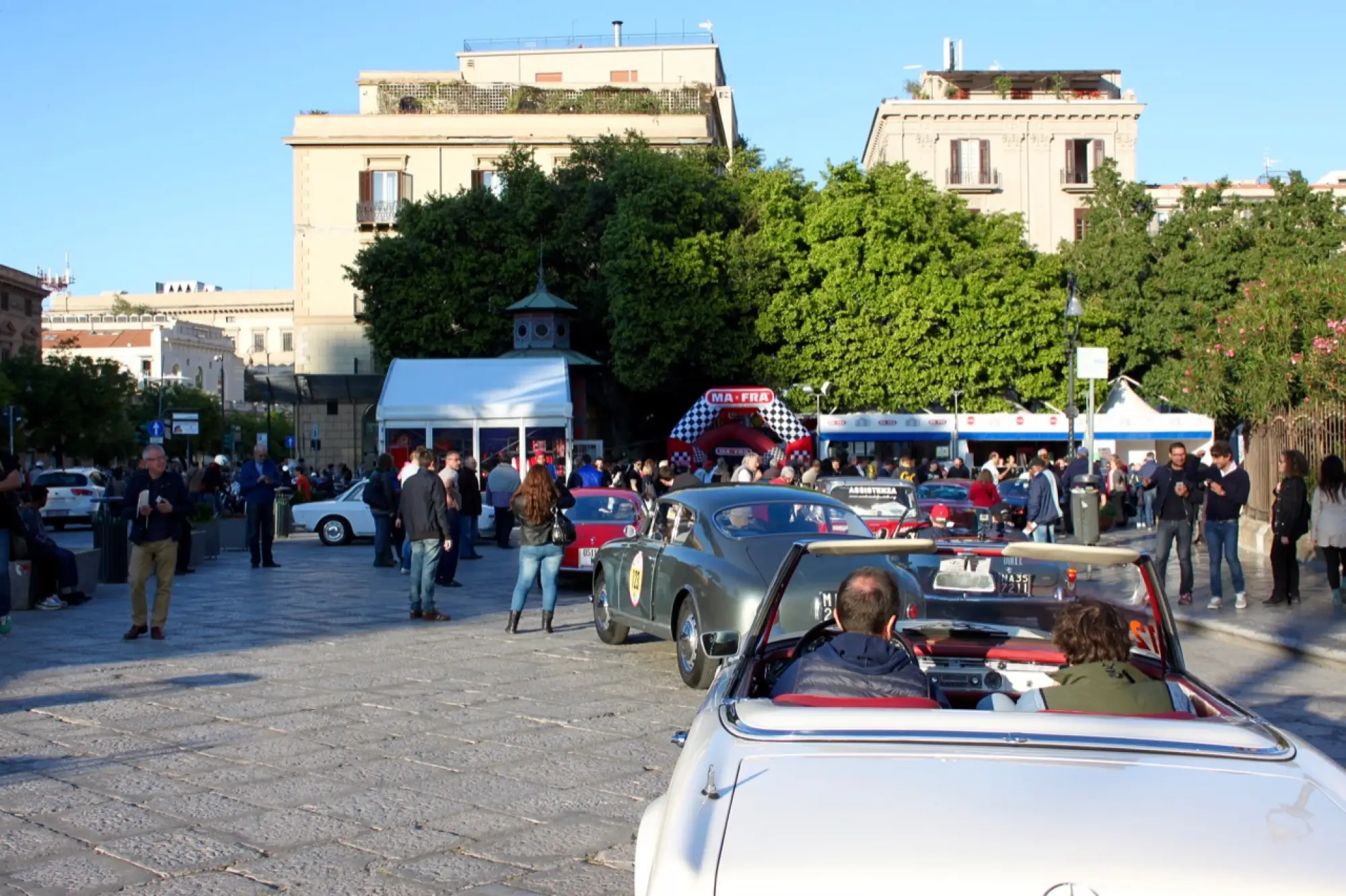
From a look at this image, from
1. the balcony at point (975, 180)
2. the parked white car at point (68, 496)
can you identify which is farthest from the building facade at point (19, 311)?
the balcony at point (975, 180)

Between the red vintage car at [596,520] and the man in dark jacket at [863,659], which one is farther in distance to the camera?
the red vintage car at [596,520]

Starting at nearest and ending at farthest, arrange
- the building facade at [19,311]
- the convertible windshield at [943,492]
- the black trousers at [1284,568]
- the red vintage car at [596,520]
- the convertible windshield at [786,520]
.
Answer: the convertible windshield at [786,520]
the black trousers at [1284,568]
the red vintage car at [596,520]
the convertible windshield at [943,492]
the building facade at [19,311]

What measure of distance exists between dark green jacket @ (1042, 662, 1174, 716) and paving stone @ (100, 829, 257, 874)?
3323mm

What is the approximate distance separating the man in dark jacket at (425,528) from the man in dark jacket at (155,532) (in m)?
2.33

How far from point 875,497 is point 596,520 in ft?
12.9

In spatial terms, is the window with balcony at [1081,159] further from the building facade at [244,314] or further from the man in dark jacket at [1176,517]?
the building facade at [244,314]

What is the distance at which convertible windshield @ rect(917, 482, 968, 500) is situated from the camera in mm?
26766

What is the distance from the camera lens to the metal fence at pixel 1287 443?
1906cm

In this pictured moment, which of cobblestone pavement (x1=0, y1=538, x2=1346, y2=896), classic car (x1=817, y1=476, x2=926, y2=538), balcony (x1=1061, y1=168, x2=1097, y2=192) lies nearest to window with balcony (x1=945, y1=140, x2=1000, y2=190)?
balcony (x1=1061, y1=168, x2=1097, y2=192)

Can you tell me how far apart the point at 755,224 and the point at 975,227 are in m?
7.63

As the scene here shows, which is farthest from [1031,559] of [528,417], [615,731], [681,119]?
[681,119]

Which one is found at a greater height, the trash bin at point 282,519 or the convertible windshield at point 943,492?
the convertible windshield at point 943,492

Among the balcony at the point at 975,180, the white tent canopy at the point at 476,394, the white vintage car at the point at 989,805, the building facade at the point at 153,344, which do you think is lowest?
the white vintage car at the point at 989,805

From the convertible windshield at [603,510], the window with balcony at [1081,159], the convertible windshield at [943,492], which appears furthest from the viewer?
the window with balcony at [1081,159]
